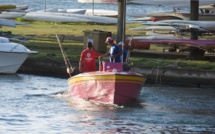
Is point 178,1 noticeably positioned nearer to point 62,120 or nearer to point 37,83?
point 37,83

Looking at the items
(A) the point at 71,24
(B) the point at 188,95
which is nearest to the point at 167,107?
(B) the point at 188,95

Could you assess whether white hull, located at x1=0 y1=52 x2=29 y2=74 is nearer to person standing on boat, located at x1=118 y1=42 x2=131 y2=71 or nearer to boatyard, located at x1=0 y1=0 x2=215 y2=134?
boatyard, located at x1=0 y1=0 x2=215 y2=134

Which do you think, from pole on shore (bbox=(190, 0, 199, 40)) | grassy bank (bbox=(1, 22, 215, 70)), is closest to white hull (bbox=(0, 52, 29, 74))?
grassy bank (bbox=(1, 22, 215, 70))

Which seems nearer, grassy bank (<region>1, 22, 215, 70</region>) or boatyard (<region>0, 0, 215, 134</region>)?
boatyard (<region>0, 0, 215, 134</region>)

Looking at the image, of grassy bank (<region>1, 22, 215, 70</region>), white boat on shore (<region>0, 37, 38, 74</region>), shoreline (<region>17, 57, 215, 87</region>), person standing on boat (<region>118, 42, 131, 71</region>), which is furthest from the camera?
white boat on shore (<region>0, 37, 38, 74</region>)

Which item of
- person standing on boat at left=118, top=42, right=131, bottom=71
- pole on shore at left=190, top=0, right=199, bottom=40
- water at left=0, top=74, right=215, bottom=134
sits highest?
pole on shore at left=190, top=0, right=199, bottom=40

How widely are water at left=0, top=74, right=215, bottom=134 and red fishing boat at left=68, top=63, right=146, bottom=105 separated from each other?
235 millimetres

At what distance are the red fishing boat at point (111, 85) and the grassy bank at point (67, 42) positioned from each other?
20.6ft

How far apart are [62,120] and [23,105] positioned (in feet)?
9.66

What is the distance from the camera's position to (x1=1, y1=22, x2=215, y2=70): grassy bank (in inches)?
1349

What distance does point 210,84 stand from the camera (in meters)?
32.3

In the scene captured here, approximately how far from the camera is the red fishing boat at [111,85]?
1046 inches

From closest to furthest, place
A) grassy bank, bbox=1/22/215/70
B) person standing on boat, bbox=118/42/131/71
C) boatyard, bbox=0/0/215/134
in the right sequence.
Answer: boatyard, bbox=0/0/215/134 → person standing on boat, bbox=118/42/131/71 → grassy bank, bbox=1/22/215/70

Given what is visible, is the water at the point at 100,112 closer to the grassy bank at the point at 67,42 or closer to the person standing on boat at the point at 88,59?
the person standing on boat at the point at 88,59
